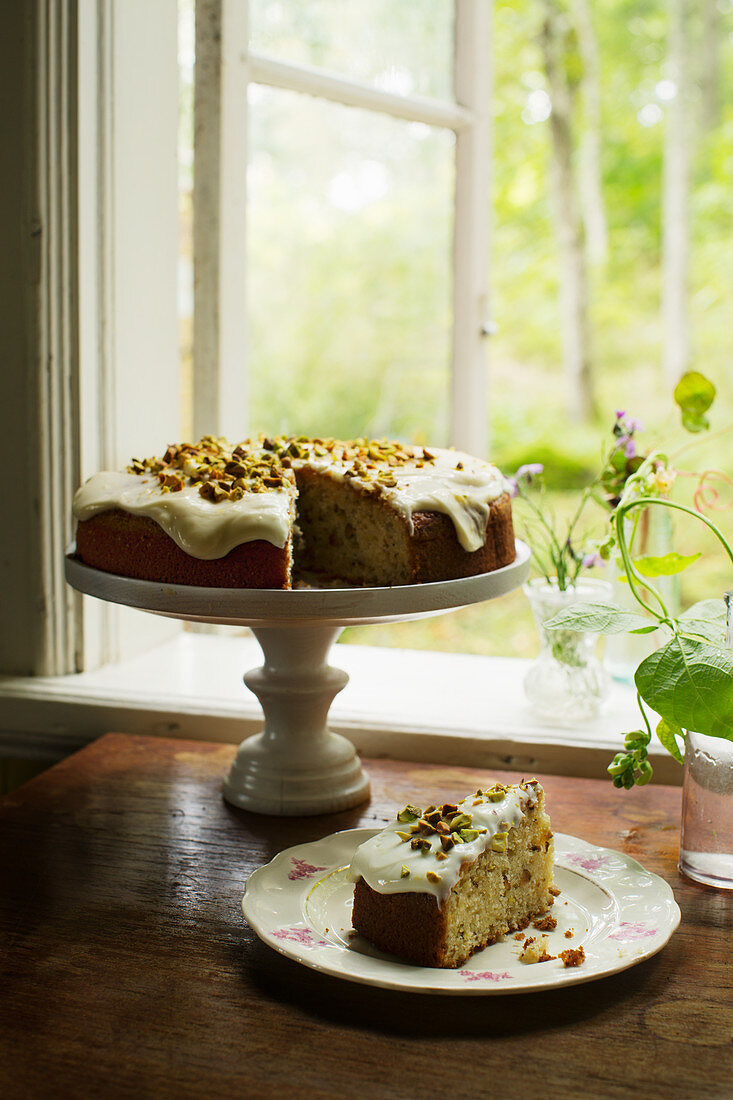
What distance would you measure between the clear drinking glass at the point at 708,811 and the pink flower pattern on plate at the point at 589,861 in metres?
0.10

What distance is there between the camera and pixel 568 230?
16.4ft

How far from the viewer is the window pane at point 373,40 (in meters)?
1.76

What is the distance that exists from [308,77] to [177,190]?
31 cm

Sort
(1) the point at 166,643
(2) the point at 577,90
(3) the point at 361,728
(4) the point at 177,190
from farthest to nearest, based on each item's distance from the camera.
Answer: (2) the point at 577,90
(1) the point at 166,643
(4) the point at 177,190
(3) the point at 361,728

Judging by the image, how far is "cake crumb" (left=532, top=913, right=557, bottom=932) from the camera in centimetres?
88

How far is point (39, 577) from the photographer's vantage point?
149 centimetres

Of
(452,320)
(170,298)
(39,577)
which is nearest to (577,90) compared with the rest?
(452,320)

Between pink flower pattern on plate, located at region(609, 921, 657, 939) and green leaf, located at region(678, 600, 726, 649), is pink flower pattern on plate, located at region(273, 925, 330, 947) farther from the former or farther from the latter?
green leaf, located at region(678, 600, 726, 649)

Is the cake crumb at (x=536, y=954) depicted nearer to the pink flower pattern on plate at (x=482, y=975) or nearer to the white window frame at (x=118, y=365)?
the pink flower pattern on plate at (x=482, y=975)

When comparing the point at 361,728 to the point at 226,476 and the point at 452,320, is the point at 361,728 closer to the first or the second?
the point at 226,476

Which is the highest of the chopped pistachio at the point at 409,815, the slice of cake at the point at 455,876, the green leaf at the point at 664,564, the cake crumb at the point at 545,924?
the green leaf at the point at 664,564

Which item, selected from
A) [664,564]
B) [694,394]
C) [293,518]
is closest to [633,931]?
[664,564]

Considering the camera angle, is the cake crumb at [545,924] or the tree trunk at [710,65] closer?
the cake crumb at [545,924]

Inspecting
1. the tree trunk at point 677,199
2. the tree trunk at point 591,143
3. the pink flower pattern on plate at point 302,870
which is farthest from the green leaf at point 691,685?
the tree trunk at point 591,143
